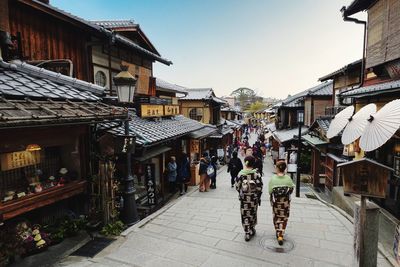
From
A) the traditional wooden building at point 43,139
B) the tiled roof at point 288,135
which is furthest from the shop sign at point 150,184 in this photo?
the tiled roof at point 288,135

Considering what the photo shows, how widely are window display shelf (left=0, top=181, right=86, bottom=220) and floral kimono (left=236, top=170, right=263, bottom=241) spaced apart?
4.66 m

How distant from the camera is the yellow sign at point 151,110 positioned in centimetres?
1247

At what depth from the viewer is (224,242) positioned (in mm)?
6691

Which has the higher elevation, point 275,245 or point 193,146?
point 193,146

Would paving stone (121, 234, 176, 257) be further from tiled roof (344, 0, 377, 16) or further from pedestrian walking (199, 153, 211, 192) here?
tiled roof (344, 0, 377, 16)

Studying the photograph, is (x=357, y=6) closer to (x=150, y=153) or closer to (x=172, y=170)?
(x=150, y=153)

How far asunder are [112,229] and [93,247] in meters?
0.77

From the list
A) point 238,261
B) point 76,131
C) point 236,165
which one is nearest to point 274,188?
point 238,261

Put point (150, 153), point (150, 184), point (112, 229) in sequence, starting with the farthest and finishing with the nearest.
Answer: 1. point (150, 184)
2. point (150, 153)
3. point (112, 229)

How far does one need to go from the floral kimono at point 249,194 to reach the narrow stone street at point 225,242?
1.40 ft

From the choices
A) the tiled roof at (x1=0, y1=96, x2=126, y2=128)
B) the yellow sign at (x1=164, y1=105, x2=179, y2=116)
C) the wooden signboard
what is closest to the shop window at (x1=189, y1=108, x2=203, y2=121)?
the yellow sign at (x1=164, y1=105, x2=179, y2=116)

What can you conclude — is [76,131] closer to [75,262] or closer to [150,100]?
[75,262]

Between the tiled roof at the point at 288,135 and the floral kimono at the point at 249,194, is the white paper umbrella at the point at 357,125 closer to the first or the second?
the floral kimono at the point at 249,194

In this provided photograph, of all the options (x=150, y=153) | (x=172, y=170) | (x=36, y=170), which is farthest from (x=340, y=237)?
(x=36, y=170)
